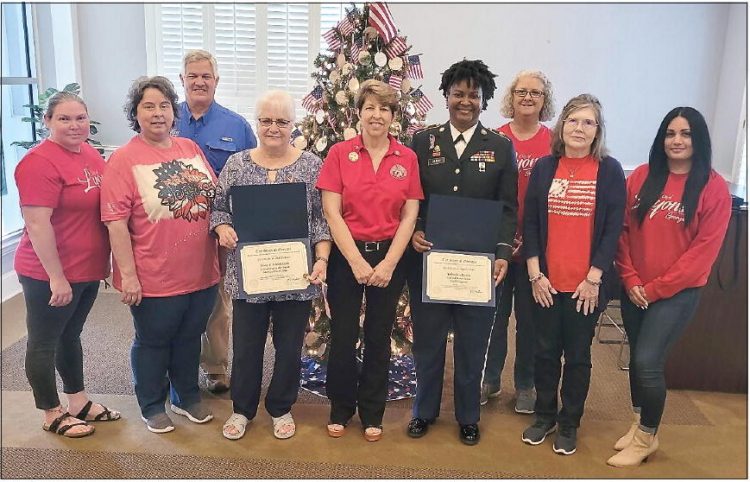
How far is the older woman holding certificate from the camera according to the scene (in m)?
2.30

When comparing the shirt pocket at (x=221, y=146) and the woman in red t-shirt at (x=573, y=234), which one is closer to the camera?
the woman in red t-shirt at (x=573, y=234)

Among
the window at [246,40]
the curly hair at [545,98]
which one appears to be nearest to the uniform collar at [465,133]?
Result: the curly hair at [545,98]

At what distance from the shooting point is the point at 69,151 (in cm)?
230

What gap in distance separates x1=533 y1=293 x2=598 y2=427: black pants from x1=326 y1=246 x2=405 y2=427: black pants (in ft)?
2.00

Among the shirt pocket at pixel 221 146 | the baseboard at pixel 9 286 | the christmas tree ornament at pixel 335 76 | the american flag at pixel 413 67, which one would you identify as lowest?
the baseboard at pixel 9 286

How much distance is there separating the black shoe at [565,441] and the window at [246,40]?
3.40m

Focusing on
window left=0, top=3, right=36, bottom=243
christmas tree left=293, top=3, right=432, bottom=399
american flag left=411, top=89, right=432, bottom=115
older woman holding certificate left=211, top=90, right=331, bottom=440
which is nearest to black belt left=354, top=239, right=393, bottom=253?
older woman holding certificate left=211, top=90, right=331, bottom=440

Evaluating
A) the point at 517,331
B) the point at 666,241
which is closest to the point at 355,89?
the point at 517,331

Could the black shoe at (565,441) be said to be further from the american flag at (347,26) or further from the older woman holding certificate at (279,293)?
the american flag at (347,26)

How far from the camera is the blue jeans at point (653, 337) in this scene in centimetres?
225

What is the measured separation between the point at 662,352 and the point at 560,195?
71 cm

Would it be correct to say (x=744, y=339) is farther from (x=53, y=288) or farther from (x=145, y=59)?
(x=145, y=59)

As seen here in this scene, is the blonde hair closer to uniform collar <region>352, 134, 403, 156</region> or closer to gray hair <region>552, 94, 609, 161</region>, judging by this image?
uniform collar <region>352, 134, 403, 156</region>

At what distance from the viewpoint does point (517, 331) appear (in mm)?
2852
